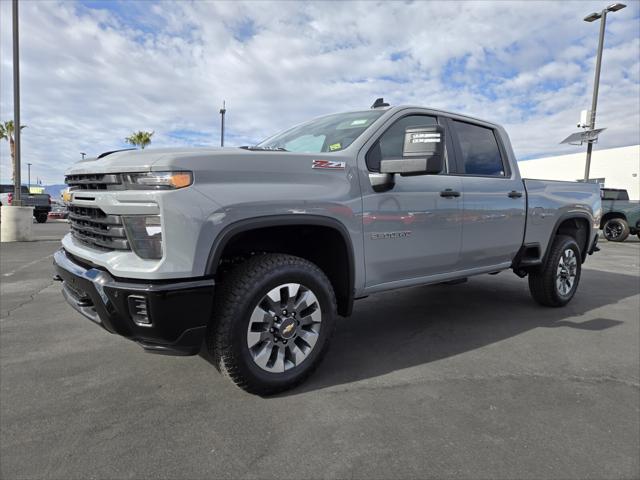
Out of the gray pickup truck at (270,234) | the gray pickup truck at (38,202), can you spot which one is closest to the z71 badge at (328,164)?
the gray pickup truck at (270,234)

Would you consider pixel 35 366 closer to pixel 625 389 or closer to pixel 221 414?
pixel 221 414

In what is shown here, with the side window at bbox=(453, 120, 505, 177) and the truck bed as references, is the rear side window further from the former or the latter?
the side window at bbox=(453, 120, 505, 177)

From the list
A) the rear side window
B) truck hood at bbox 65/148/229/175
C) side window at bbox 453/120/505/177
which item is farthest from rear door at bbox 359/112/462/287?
the rear side window

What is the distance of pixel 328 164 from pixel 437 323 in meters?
2.29

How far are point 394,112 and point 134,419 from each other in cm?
277

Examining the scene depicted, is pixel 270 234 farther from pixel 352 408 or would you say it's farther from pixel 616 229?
pixel 616 229

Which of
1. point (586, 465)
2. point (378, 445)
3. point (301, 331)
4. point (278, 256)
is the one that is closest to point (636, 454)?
point (586, 465)

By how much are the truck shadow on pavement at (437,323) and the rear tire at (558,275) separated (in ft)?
0.51

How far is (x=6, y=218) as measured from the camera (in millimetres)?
10758

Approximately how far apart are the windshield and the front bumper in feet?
4.88

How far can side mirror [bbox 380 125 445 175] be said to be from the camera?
108 inches

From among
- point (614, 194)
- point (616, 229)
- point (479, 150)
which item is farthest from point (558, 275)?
point (614, 194)

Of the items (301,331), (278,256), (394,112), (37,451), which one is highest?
(394,112)

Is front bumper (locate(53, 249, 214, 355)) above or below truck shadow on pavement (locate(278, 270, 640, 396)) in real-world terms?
above
